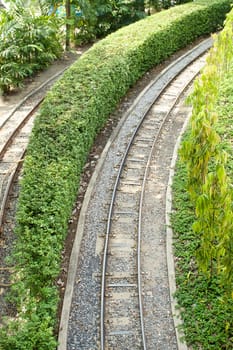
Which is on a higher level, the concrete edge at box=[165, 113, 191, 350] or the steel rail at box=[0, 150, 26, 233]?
the steel rail at box=[0, 150, 26, 233]

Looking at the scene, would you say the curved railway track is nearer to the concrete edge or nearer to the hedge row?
the hedge row

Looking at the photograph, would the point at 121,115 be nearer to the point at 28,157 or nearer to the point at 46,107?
the point at 46,107

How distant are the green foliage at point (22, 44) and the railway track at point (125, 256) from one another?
234 inches

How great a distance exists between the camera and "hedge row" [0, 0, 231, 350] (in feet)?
31.2

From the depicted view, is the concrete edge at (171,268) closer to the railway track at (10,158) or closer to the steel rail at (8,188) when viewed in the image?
the railway track at (10,158)

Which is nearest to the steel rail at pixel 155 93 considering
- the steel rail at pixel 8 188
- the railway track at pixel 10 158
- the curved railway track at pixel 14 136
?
the railway track at pixel 10 158

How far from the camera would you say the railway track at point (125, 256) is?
10273 mm

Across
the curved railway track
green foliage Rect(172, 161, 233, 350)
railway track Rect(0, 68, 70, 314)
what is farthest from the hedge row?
green foliage Rect(172, 161, 233, 350)

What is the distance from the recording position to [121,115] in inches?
744

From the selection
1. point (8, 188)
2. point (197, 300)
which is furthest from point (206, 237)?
point (8, 188)

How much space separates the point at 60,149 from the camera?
13555mm

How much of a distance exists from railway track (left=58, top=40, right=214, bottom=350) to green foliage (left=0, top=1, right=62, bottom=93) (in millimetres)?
5953

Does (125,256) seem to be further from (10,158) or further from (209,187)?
(10,158)

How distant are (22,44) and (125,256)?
43.8 feet
